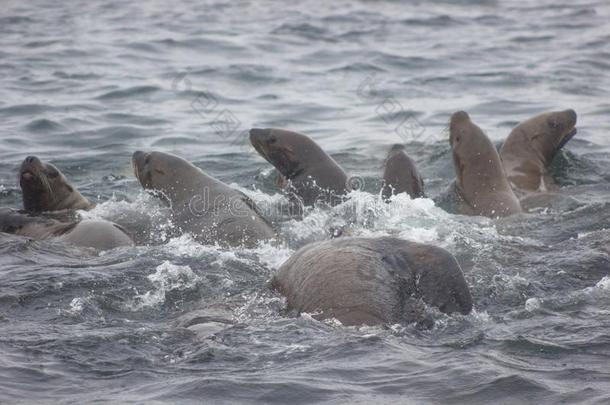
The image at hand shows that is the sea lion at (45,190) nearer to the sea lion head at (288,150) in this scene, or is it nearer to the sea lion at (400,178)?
the sea lion head at (288,150)

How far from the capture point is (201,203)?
911 centimetres

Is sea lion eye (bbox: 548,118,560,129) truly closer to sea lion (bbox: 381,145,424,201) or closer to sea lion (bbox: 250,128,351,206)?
sea lion (bbox: 381,145,424,201)

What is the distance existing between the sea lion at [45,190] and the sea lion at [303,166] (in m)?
1.87

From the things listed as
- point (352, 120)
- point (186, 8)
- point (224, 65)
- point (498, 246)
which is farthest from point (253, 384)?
point (186, 8)

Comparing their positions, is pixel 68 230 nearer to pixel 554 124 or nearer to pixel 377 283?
pixel 377 283

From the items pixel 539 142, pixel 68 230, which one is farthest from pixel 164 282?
pixel 539 142

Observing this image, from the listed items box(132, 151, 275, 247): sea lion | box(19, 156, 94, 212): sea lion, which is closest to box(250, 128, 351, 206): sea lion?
box(132, 151, 275, 247): sea lion

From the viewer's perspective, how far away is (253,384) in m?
5.24

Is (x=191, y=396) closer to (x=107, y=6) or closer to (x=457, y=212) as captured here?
(x=457, y=212)

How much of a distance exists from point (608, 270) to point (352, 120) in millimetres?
7570

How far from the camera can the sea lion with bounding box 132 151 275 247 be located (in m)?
Result: 8.64

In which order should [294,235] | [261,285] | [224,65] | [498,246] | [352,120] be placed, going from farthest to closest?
1. [224,65]
2. [352,120]
3. [294,235]
4. [498,246]
5. [261,285]

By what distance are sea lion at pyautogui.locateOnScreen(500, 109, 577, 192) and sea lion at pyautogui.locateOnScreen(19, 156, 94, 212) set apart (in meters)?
4.53

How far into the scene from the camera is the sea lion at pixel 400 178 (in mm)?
9719
